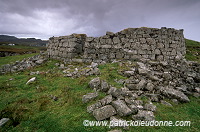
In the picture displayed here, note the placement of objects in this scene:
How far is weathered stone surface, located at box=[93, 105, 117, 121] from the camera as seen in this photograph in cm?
437

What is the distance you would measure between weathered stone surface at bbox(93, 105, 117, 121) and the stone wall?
8.70m

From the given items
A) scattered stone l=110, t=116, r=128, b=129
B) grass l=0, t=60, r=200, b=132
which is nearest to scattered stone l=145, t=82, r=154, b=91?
grass l=0, t=60, r=200, b=132

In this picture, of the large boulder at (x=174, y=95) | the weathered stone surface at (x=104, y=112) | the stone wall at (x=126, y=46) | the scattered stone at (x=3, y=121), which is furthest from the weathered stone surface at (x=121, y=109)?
the stone wall at (x=126, y=46)

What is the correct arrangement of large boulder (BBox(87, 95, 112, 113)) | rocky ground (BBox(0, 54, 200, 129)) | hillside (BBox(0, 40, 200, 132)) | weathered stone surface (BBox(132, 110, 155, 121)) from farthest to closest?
large boulder (BBox(87, 95, 112, 113)) < rocky ground (BBox(0, 54, 200, 129)) < weathered stone surface (BBox(132, 110, 155, 121)) < hillside (BBox(0, 40, 200, 132))

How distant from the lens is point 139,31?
1214cm

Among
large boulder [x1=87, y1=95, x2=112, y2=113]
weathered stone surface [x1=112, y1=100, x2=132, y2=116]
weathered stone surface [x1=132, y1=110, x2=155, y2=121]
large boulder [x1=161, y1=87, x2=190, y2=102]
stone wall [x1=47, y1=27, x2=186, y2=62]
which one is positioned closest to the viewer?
weathered stone surface [x1=132, y1=110, x2=155, y2=121]

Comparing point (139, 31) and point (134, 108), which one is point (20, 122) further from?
point (139, 31)

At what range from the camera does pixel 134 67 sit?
988cm

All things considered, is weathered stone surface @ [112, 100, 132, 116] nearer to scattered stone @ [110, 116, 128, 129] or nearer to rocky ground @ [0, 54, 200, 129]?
rocky ground @ [0, 54, 200, 129]

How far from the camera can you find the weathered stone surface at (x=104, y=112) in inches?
172

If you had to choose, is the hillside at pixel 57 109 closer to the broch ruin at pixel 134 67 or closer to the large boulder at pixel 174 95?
the large boulder at pixel 174 95

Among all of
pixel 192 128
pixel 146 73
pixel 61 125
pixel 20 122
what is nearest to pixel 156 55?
pixel 146 73

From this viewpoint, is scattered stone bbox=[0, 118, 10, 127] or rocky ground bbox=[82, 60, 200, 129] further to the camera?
rocky ground bbox=[82, 60, 200, 129]

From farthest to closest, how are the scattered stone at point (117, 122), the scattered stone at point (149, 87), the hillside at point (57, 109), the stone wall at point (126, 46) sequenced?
the stone wall at point (126, 46) → the scattered stone at point (149, 87) → the hillside at point (57, 109) → the scattered stone at point (117, 122)
